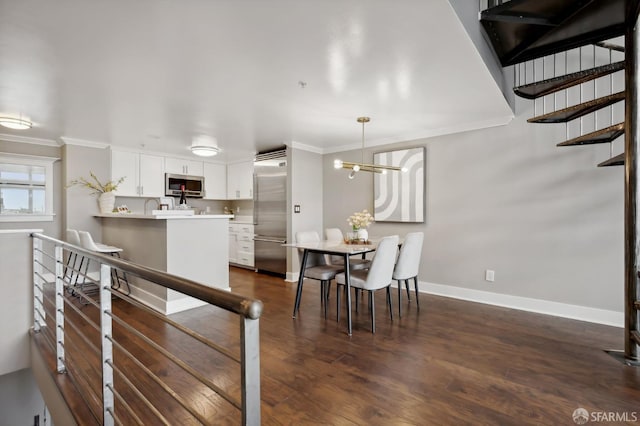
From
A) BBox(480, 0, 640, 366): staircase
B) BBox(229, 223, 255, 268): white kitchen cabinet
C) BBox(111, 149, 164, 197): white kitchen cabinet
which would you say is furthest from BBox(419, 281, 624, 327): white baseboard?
BBox(111, 149, 164, 197): white kitchen cabinet

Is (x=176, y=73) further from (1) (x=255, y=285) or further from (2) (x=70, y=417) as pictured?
(1) (x=255, y=285)

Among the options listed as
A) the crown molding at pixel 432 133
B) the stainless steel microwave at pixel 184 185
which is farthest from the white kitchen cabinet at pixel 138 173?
the crown molding at pixel 432 133

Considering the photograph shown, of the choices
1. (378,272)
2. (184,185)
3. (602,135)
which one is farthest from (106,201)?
(602,135)

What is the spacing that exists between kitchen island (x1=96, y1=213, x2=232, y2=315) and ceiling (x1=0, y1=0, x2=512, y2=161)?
1238 millimetres

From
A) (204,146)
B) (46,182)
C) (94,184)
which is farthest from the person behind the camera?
(204,146)

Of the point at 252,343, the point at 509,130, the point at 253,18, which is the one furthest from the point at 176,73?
the point at 509,130

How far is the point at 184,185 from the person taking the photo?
615 cm

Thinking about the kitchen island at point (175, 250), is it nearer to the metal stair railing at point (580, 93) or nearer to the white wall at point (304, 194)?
the white wall at point (304, 194)

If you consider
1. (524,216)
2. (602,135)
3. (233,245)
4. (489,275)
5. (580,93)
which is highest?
(580,93)

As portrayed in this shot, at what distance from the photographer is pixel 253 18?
6.00ft

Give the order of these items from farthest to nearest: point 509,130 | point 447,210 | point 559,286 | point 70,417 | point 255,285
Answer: point 255,285
point 447,210
point 509,130
point 559,286
point 70,417

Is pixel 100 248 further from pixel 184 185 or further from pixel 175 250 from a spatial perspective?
pixel 184 185

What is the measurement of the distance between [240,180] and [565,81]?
5.41m

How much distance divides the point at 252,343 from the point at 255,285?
13.8ft
